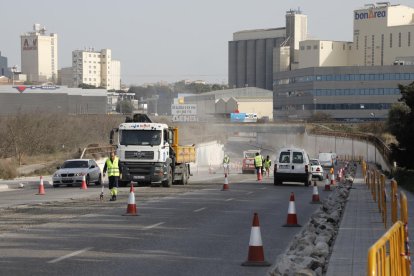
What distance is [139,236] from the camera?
662 inches

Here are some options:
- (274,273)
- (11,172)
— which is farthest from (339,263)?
(11,172)

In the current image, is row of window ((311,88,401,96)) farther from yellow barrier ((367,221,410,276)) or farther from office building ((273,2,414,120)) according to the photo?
yellow barrier ((367,221,410,276))

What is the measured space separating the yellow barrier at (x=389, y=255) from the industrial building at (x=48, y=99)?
127890 millimetres

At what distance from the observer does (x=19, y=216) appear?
21219 millimetres

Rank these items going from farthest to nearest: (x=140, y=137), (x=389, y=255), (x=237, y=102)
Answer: (x=237, y=102) < (x=140, y=137) < (x=389, y=255)

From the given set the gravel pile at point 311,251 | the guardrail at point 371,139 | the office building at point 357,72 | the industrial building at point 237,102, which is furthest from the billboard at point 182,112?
the gravel pile at point 311,251

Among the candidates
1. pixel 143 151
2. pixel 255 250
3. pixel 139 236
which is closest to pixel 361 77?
pixel 143 151

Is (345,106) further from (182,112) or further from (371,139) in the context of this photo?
(182,112)

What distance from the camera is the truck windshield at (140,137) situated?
37.0 metres

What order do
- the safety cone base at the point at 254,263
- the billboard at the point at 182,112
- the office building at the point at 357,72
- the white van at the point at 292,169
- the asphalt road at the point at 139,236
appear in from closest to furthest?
the asphalt road at the point at 139,236, the safety cone base at the point at 254,263, the white van at the point at 292,169, the billboard at the point at 182,112, the office building at the point at 357,72

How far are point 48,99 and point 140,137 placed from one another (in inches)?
4236

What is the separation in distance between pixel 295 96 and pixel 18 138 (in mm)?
91000

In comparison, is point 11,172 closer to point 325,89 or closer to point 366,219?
point 366,219

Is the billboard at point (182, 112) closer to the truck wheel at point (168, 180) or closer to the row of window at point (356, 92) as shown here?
the truck wheel at point (168, 180)
